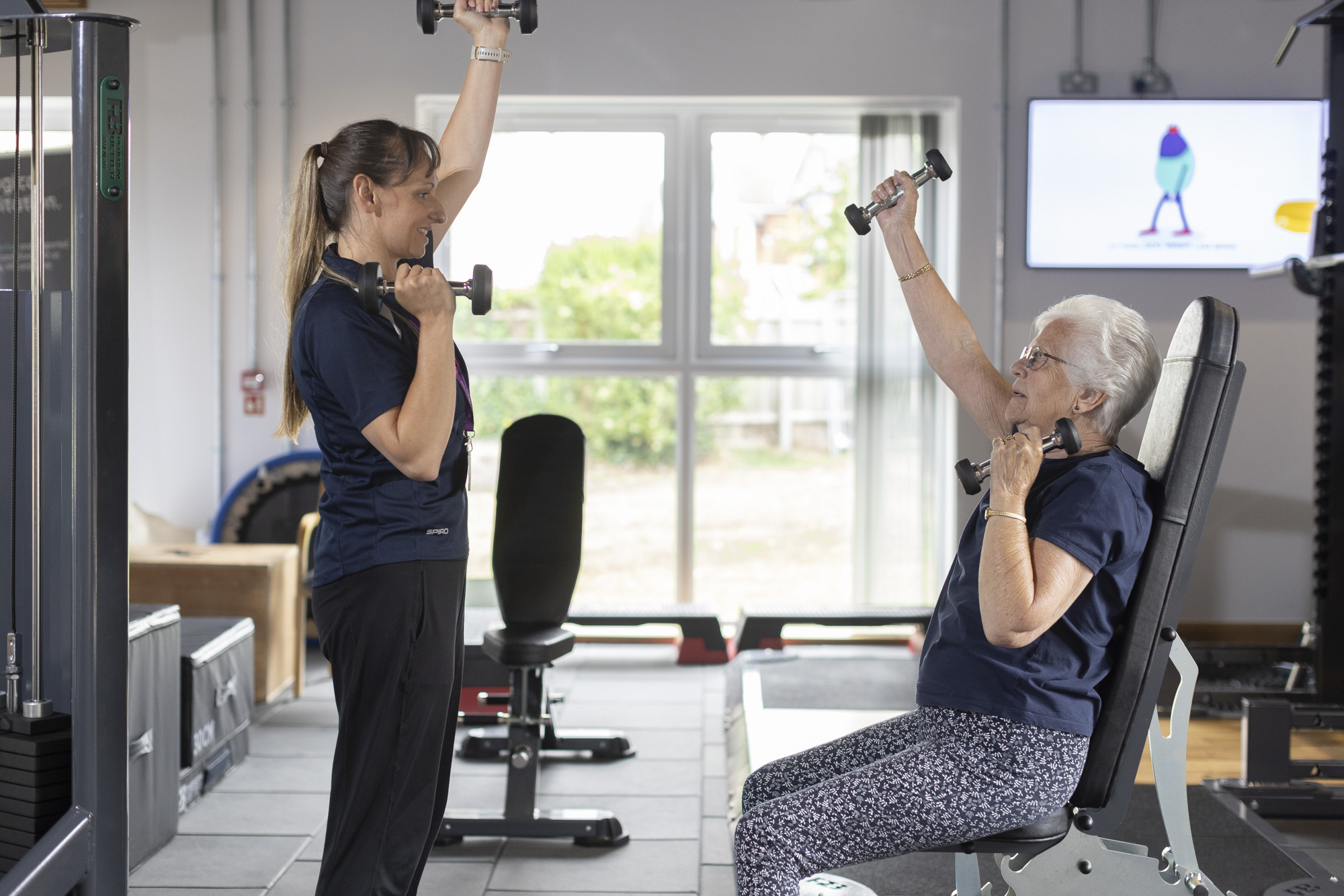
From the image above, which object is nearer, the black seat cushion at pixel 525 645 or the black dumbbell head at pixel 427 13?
the black dumbbell head at pixel 427 13

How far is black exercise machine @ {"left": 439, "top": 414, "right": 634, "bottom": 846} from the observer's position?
8.07 feet

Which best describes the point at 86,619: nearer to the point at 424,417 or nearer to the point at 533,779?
the point at 424,417

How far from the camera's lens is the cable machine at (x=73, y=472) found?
151 cm

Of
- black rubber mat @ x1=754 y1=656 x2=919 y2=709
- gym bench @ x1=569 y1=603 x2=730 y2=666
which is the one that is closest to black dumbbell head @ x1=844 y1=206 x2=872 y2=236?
black rubber mat @ x1=754 y1=656 x2=919 y2=709

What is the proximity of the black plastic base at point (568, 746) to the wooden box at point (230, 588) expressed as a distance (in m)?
0.80

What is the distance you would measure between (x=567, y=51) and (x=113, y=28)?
2940mm

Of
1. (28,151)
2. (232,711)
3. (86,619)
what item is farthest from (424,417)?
(232,711)

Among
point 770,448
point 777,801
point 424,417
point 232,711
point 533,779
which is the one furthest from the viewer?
point 770,448

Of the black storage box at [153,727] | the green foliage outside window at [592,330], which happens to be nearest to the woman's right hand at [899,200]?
the black storage box at [153,727]

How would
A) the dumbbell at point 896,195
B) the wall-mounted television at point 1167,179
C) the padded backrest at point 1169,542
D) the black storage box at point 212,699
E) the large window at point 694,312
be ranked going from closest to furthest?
the padded backrest at point 1169,542 → the dumbbell at point 896,195 → the black storage box at point 212,699 → the wall-mounted television at point 1167,179 → the large window at point 694,312

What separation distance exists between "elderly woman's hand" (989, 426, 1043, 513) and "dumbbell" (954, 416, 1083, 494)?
0.8 inches

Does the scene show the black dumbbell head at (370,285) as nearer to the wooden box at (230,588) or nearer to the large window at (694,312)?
the wooden box at (230,588)

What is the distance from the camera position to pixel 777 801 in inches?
59.5

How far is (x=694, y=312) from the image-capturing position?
4559mm
